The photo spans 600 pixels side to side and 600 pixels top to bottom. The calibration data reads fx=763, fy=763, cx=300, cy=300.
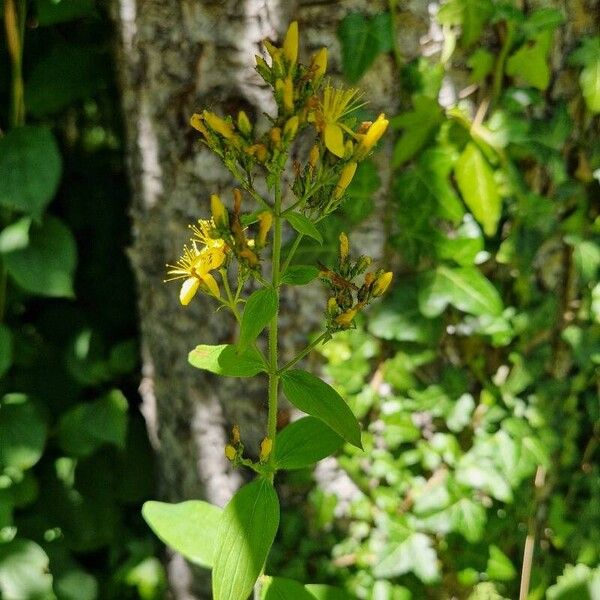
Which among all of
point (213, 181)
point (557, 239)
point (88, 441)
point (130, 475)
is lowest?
point (130, 475)

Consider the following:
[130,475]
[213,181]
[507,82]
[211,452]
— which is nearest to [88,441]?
[130,475]

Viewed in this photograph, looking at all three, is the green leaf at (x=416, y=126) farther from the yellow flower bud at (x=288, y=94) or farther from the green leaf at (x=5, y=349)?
the green leaf at (x=5, y=349)

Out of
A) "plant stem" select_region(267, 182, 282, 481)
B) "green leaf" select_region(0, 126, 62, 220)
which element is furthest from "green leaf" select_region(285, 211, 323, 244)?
"green leaf" select_region(0, 126, 62, 220)

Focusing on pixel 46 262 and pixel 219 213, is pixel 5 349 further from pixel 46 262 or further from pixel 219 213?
pixel 219 213

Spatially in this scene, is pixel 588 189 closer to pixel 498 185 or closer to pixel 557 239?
pixel 557 239

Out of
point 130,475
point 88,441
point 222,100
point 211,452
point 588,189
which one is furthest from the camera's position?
point 130,475

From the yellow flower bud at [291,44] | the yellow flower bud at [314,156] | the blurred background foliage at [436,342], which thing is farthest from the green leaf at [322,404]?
the blurred background foliage at [436,342]

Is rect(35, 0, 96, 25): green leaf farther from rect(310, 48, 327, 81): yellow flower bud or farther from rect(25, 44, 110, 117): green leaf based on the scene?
rect(310, 48, 327, 81): yellow flower bud
